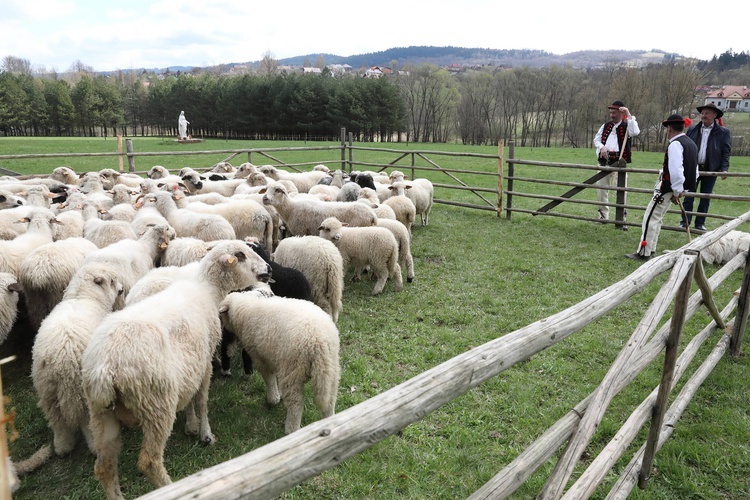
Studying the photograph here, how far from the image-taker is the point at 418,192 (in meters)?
11.7

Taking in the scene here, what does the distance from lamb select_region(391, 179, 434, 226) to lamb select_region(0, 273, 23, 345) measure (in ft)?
24.8

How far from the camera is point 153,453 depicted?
3.29m

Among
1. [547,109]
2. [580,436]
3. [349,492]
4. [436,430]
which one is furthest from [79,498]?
[547,109]

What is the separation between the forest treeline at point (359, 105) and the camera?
5281cm

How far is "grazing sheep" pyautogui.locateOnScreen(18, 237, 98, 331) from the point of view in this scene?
511 centimetres

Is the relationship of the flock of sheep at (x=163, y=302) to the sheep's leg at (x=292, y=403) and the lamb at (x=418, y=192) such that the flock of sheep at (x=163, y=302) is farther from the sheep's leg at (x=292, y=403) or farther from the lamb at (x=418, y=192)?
the lamb at (x=418, y=192)

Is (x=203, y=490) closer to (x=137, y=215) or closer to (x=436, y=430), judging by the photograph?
(x=436, y=430)

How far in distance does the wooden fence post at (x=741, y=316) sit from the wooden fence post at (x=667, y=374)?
8.39ft

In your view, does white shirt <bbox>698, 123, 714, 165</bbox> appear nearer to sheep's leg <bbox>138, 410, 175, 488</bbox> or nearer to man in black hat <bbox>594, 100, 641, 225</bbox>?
man in black hat <bbox>594, 100, 641, 225</bbox>

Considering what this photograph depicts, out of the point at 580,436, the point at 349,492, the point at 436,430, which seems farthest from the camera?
the point at 436,430

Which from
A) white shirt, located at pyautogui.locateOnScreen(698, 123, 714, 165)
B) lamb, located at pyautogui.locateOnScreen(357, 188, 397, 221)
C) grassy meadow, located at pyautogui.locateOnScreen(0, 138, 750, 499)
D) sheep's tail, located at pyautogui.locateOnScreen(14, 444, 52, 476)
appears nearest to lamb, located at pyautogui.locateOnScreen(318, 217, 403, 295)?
grassy meadow, located at pyautogui.locateOnScreen(0, 138, 750, 499)

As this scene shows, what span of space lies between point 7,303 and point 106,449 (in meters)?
2.60

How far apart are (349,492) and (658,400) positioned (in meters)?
2.52

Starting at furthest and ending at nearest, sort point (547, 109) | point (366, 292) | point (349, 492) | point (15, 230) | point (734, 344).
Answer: point (547, 109), point (366, 292), point (15, 230), point (734, 344), point (349, 492)
